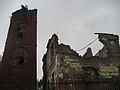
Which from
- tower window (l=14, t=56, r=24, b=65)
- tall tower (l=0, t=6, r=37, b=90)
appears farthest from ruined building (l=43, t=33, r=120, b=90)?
tower window (l=14, t=56, r=24, b=65)

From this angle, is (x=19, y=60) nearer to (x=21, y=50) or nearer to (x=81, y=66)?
(x=21, y=50)

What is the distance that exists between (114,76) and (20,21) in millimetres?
13844

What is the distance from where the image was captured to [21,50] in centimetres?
2080

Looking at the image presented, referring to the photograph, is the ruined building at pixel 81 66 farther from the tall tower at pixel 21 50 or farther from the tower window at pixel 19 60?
the tower window at pixel 19 60

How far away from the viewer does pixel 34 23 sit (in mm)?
23266

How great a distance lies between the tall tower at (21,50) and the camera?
19219mm

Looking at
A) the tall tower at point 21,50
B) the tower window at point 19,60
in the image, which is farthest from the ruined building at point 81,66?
the tower window at point 19,60

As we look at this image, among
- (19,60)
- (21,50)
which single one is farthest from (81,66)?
(21,50)

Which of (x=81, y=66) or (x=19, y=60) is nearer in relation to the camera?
(x=81, y=66)

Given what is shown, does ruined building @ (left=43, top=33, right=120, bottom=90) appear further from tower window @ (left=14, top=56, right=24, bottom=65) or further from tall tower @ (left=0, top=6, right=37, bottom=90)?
tower window @ (left=14, top=56, right=24, bottom=65)

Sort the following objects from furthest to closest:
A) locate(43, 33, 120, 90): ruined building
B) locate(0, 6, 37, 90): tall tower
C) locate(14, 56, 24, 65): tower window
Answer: locate(14, 56, 24, 65): tower window < locate(0, 6, 37, 90): tall tower < locate(43, 33, 120, 90): ruined building

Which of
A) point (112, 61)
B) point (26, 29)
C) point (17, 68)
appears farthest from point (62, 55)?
point (26, 29)

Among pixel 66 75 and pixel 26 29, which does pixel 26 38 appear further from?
pixel 66 75

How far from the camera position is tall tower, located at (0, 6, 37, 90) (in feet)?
63.1
